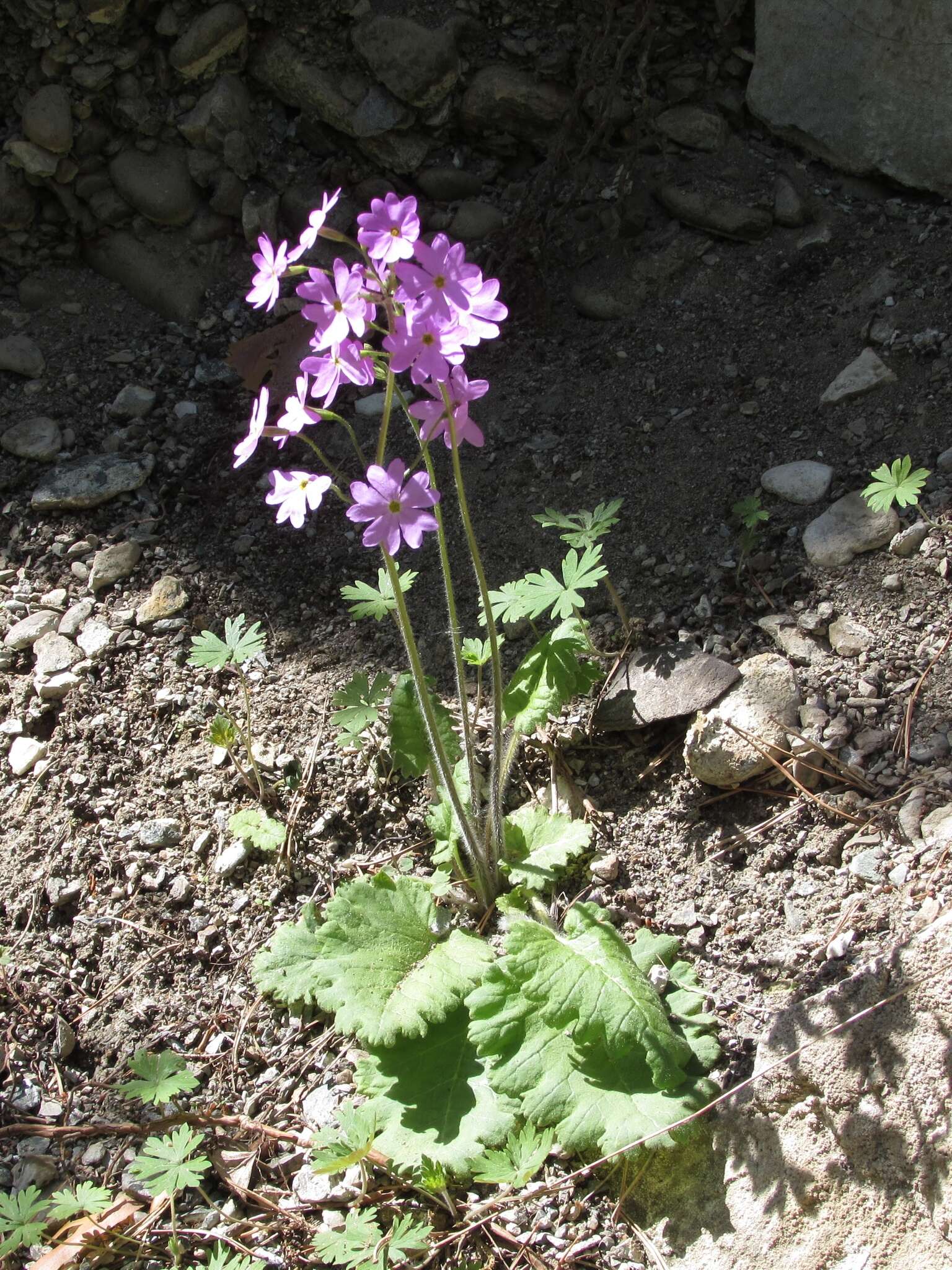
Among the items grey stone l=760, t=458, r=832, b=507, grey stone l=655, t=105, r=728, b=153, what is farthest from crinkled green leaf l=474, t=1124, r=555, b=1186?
grey stone l=655, t=105, r=728, b=153

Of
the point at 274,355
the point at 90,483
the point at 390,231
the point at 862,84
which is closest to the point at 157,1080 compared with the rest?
the point at 390,231

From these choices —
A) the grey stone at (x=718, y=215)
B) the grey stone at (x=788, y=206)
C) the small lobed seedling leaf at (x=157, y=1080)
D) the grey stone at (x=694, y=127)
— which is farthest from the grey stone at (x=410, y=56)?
the small lobed seedling leaf at (x=157, y=1080)

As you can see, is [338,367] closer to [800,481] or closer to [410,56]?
[800,481]

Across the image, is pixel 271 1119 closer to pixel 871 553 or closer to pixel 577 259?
pixel 871 553

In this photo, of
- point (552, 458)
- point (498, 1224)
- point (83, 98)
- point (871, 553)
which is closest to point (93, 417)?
point (83, 98)

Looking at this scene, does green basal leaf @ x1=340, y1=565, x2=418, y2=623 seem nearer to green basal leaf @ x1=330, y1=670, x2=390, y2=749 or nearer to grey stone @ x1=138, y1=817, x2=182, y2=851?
green basal leaf @ x1=330, y1=670, x2=390, y2=749

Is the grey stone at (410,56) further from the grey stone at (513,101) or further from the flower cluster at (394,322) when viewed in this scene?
the flower cluster at (394,322)

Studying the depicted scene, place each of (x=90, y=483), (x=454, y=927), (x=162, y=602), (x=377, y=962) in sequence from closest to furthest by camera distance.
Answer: (x=377, y=962), (x=454, y=927), (x=162, y=602), (x=90, y=483)

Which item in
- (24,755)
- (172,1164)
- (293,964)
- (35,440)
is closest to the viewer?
(172,1164)
